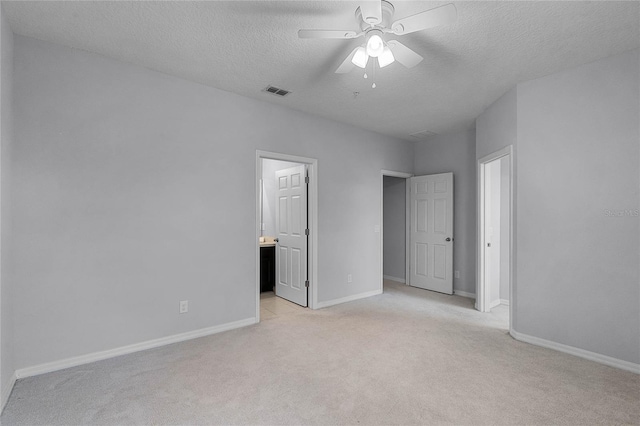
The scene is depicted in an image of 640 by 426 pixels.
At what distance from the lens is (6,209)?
7.33 ft

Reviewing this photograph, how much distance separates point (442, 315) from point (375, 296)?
1.17 m

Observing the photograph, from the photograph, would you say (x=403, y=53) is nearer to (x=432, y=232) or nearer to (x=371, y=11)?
(x=371, y=11)

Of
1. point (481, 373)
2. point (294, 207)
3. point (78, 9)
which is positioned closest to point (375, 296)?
point (294, 207)

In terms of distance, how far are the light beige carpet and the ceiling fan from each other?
2374 millimetres

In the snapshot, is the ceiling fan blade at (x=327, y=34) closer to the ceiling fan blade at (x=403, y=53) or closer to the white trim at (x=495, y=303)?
the ceiling fan blade at (x=403, y=53)

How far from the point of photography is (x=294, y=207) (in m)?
4.62

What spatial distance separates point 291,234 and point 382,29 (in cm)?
314

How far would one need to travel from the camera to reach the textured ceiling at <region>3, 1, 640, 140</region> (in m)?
2.13

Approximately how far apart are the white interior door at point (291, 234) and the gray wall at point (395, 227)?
2375 mm

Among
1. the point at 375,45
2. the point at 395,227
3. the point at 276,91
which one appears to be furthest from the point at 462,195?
the point at 375,45

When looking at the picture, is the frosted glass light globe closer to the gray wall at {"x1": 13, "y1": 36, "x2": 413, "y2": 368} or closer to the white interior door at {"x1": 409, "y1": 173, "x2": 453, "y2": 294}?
Result: the gray wall at {"x1": 13, "y1": 36, "x2": 413, "y2": 368}

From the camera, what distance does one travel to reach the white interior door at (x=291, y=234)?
4.44m

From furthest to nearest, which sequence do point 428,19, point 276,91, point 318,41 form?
point 276,91, point 318,41, point 428,19

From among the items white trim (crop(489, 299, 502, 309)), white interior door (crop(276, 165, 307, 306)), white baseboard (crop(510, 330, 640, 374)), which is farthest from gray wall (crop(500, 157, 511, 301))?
white interior door (crop(276, 165, 307, 306))
